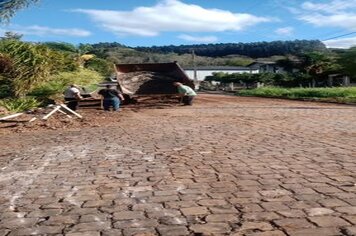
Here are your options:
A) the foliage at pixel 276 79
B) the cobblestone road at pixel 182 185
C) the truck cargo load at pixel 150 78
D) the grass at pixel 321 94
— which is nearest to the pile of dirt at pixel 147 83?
the truck cargo load at pixel 150 78

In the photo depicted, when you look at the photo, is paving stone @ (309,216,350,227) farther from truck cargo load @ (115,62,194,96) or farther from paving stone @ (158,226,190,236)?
truck cargo load @ (115,62,194,96)

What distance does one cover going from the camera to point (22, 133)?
38.7 feet

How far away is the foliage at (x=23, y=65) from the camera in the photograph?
1656 centimetres

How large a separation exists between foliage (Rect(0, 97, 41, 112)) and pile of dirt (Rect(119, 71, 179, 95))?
5.36 metres

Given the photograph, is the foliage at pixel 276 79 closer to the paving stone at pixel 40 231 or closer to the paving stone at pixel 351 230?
the paving stone at pixel 351 230

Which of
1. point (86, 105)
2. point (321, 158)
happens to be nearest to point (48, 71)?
point (86, 105)

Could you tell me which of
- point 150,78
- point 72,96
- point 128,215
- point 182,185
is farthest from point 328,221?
point 150,78

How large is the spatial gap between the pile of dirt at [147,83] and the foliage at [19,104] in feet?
17.6

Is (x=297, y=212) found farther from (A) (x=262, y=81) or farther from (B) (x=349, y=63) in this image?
(A) (x=262, y=81)

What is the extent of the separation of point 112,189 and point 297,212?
210 centimetres

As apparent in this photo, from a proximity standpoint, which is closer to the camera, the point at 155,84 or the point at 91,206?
the point at 91,206

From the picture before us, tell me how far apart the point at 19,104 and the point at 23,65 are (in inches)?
54.3

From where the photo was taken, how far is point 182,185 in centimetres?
548

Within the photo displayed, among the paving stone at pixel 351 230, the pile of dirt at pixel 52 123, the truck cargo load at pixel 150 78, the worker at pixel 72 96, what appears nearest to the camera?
the paving stone at pixel 351 230
